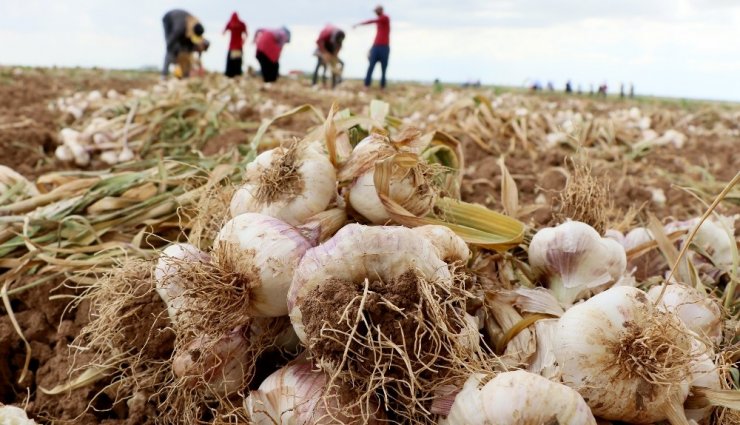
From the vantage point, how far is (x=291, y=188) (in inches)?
59.4

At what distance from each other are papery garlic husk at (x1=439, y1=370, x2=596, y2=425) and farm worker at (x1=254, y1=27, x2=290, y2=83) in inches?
580

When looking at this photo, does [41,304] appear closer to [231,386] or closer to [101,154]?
[231,386]

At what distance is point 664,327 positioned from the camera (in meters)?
1.23

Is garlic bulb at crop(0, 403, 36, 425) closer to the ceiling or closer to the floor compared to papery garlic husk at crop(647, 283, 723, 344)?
closer to the floor

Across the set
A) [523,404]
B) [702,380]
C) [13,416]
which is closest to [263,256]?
[523,404]

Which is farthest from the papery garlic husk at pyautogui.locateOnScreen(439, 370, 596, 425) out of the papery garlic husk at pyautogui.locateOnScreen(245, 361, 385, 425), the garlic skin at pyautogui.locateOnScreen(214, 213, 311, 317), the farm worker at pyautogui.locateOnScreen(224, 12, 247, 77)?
the farm worker at pyautogui.locateOnScreen(224, 12, 247, 77)

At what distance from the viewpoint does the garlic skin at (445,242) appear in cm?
140

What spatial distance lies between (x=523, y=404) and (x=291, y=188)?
2.42 feet

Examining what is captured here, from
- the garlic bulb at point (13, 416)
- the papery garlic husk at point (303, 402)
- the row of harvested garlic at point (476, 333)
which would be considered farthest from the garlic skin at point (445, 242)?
the garlic bulb at point (13, 416)

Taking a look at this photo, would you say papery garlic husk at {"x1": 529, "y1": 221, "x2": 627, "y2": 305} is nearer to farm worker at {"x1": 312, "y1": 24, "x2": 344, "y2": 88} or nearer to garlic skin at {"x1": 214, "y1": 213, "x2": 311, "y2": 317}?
garlic skin at {"x1": 214, "y1": 213, "x2": 311, "y2": 317}

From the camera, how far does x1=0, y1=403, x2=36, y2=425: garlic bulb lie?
1.58 m

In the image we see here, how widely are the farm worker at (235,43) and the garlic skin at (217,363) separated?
13.8 m

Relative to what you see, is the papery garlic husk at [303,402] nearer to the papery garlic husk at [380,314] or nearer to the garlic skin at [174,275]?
the papery garlic husk at [380,314]

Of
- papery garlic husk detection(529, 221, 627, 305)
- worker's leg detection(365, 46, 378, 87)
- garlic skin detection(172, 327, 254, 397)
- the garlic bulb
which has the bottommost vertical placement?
the garlic bulb
